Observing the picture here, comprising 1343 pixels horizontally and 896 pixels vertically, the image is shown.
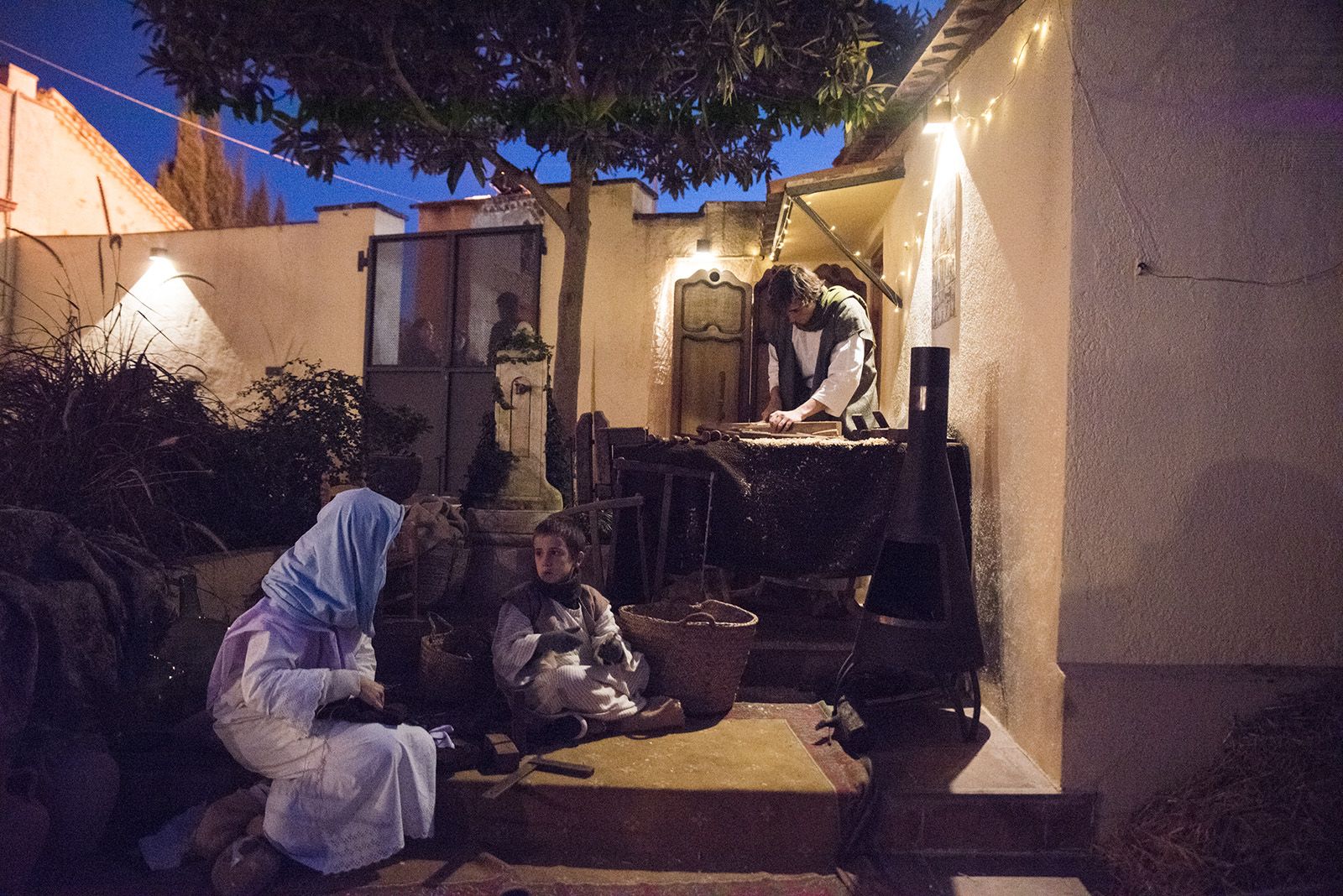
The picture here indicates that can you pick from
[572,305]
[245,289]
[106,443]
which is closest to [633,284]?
[572,305]

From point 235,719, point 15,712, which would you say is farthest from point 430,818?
point 15,712

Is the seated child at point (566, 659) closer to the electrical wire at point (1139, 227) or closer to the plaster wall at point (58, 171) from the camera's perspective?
the electrical wire at point (1139, 227)

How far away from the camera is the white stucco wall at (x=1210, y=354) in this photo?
345 cm

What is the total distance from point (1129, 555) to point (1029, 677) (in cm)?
74

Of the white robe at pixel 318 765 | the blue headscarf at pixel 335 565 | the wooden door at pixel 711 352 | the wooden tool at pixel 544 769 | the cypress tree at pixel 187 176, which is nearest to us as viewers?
the white robe at pixel 318 765

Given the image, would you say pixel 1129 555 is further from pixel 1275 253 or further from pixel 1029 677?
pixel 1275 253

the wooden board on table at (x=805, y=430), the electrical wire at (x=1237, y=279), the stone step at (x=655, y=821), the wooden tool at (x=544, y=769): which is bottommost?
the stone step at (x=655, y=821)

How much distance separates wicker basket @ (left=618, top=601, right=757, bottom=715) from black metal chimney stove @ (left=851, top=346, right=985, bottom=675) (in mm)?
601

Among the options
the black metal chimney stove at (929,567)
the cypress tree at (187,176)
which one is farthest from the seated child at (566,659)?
the cypress tree at (187,176)

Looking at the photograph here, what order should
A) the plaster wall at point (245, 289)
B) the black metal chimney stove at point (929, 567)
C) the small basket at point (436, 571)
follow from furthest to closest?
the plaster wall at point (245, 289), the small basket at point (436, 571), the black metal chimney stove at point (929, 567)

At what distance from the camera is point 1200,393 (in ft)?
11.4

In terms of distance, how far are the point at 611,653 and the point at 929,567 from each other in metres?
1.64

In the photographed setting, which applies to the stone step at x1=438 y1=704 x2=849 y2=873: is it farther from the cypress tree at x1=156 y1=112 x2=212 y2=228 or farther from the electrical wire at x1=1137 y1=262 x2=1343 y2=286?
the cypress tree at x1=156 y1=112 x2=212 y2=228

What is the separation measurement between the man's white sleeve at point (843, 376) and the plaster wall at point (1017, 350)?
81cm
